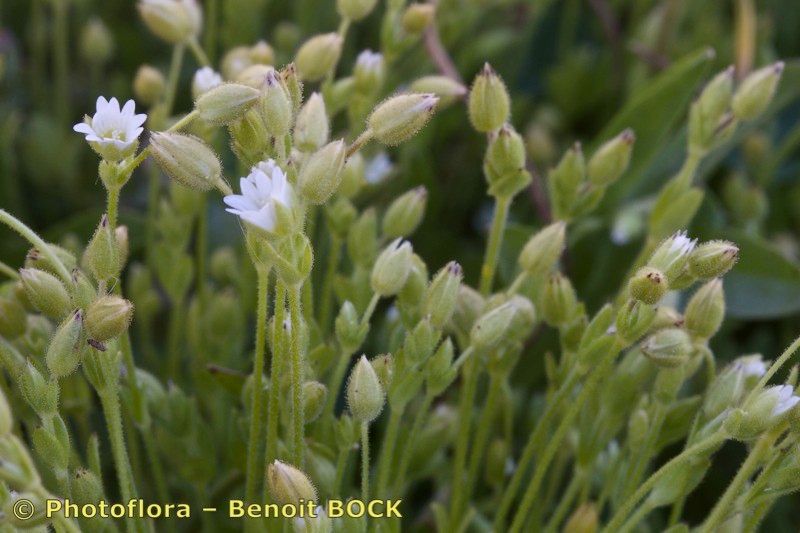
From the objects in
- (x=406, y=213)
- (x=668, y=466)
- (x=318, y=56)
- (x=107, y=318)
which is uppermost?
(x=318, y=56)

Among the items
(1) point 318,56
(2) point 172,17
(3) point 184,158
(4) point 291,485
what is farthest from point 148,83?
(4) point 291,485

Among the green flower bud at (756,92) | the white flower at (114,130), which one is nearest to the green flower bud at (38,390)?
the white flower at (114,130)

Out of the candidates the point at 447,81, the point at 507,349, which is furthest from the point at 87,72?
the point at 507,349

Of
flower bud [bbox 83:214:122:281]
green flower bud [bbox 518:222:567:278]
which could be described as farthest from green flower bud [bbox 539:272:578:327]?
flower bud [bbox 83:214:122:281]

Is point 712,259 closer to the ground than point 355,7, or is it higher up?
closer to the ground

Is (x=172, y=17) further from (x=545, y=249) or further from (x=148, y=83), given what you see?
(x=545, y=249)

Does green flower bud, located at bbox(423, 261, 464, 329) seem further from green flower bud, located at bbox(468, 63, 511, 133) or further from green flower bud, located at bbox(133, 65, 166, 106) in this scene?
green flower bud, located at bbox(133, 65, 166, 106)
